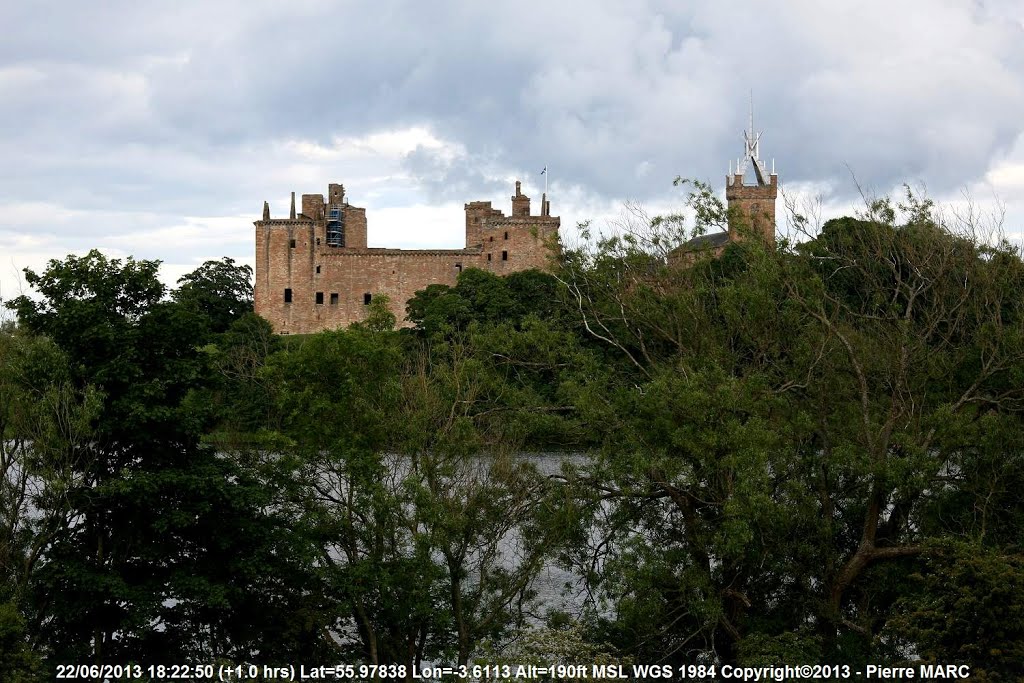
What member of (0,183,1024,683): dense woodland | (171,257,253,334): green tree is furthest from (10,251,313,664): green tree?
(171,257,253,334): green tree

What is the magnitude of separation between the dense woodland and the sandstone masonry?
45.6 m

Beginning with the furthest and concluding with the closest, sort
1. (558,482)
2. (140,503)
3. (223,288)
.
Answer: (223,288) → (558,482) → (140,503)

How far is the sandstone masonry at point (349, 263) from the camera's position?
65312 millimetres

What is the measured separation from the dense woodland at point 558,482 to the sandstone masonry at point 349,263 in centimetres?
4558

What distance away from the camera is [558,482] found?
18.0 meters

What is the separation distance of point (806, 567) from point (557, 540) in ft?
10.8

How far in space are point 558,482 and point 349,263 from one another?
5003 cm

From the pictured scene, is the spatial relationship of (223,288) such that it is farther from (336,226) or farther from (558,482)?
(558,482)

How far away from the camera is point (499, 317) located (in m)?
47.4

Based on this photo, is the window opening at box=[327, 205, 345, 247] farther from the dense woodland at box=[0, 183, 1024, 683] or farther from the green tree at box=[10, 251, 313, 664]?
the green tree at box=[10, 251, 313, 664]

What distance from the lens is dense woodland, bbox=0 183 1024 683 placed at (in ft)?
50.3

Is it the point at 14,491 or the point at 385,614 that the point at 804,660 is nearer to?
the point at 385,614

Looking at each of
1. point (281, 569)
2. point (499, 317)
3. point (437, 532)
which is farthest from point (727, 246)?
point (499, 317)

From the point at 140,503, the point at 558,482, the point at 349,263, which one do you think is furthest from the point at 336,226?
the point at 140,503
